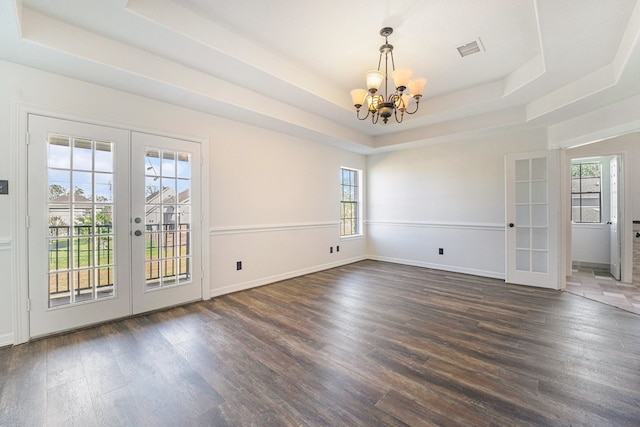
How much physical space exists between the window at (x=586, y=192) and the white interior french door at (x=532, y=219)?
252 centimetres

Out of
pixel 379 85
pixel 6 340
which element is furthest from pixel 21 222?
pixel 379 85

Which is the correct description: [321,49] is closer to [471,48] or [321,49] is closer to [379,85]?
[379,85]

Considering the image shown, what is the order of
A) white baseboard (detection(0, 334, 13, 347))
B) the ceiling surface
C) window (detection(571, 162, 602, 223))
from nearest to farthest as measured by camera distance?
1. the ceiling surface
2. white baseboard (detection(0, 334, 13, 347))
3. window (detection(571, 162, 602, 223))

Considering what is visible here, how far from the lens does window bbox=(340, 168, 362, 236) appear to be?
606 cm

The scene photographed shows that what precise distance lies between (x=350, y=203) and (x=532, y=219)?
131 inches

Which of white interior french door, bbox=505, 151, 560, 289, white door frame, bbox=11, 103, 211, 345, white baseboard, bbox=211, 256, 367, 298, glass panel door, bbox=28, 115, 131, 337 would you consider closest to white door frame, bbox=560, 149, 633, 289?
white interior french door, bbox=505, 151, 560, 289

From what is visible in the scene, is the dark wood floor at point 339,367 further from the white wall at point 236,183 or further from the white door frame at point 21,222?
the white wall at point 236,183

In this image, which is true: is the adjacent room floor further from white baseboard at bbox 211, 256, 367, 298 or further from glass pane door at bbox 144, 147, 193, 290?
glass pane door at bbox 144, 147, 193, 290

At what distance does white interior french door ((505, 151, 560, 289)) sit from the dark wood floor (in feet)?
2.87

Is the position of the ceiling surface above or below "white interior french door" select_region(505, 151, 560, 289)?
above

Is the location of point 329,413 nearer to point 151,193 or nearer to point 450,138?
point 151,193

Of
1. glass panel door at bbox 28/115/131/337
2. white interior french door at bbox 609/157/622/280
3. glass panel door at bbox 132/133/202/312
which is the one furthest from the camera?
white interior french door at bbox 609/157/622/280

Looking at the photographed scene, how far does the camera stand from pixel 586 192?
572 cm

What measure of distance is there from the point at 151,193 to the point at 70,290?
1229 mm
